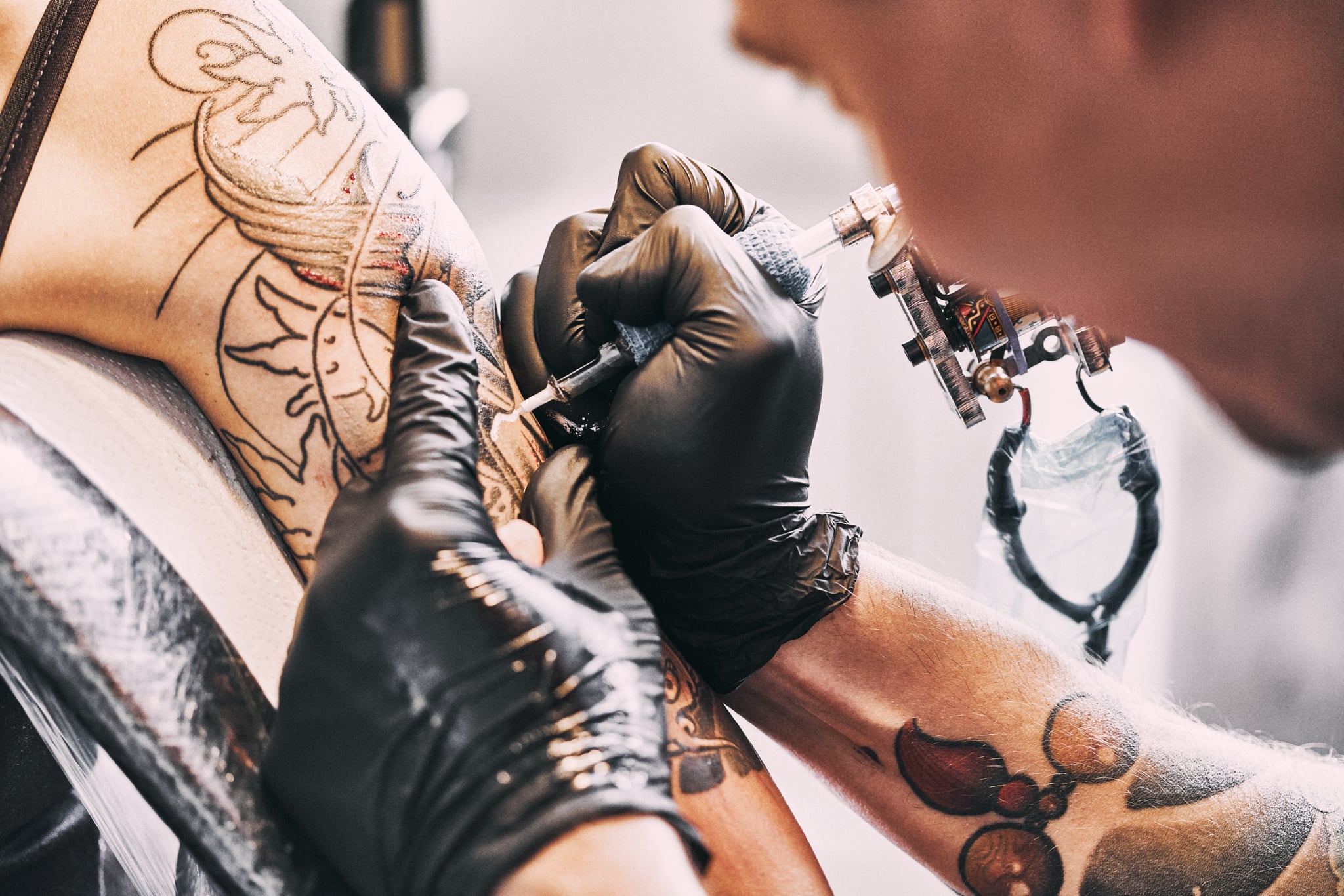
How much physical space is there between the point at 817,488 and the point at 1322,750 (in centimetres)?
119

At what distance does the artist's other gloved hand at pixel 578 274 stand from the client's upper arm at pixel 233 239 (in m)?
0.17

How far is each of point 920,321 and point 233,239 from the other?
2.53 feet

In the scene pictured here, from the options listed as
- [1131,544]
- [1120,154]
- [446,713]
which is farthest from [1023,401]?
[446,713]

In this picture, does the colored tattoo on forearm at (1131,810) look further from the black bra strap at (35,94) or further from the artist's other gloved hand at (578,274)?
the black bra strap at (35,94)

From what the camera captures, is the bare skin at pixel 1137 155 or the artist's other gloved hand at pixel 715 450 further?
the artist's other gloved hand at pixel 715 450

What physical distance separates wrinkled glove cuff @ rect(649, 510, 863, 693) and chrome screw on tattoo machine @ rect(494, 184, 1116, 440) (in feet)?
0.82

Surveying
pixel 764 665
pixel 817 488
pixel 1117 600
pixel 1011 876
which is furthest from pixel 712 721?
pixel 817 488

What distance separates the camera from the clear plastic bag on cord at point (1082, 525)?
52.0 inches

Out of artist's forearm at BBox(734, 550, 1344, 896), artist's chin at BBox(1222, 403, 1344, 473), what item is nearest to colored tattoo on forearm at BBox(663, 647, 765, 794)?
artist's forearm at BBox(734, 550, 1344, 896)

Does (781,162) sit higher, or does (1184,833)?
(781,162)

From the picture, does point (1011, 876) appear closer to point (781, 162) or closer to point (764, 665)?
point (764, 665)

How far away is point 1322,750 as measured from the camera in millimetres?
1705

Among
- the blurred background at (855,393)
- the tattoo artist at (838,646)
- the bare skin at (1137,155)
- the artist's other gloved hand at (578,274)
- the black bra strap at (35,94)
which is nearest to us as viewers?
the bare skin at (1137,155)

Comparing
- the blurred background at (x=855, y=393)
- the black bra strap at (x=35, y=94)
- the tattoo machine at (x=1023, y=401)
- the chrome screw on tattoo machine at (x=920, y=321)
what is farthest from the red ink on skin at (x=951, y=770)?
the black bra strap at (x=35, y=94)
